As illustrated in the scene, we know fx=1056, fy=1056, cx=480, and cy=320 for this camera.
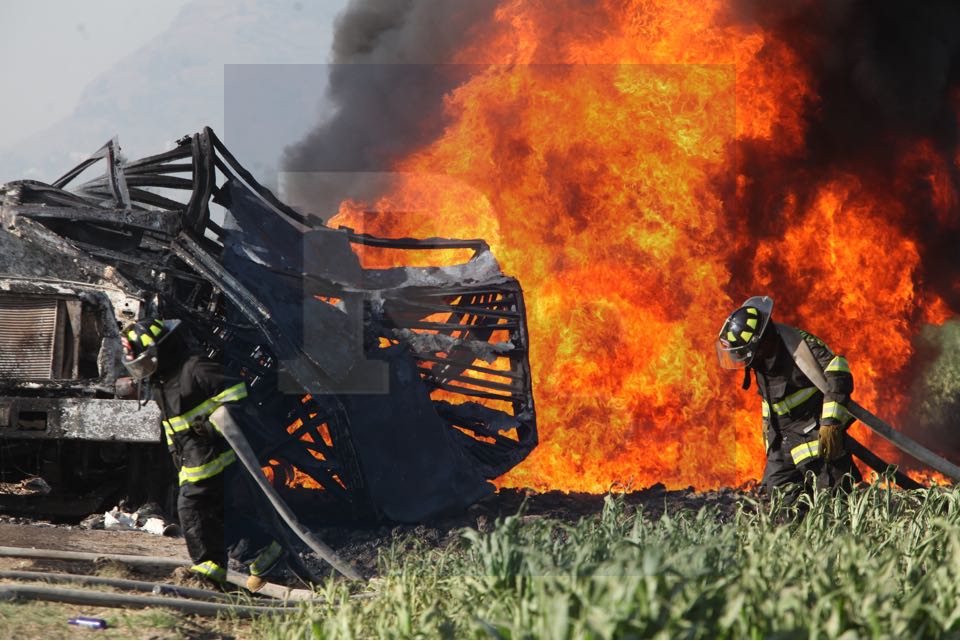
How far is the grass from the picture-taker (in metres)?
4.02

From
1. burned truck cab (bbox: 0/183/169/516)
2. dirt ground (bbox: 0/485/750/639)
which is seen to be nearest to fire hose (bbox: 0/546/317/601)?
dirt ground (bbox: 0/485/750/639)

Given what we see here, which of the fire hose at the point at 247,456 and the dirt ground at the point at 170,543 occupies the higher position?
the fire hose at the point at 247,456

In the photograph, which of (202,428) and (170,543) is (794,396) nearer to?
(202,428)

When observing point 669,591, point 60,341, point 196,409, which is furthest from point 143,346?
point 669,591

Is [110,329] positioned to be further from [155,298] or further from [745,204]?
[745,204]

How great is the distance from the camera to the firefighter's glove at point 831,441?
692 cm

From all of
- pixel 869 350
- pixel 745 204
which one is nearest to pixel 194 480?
pixel 745 204

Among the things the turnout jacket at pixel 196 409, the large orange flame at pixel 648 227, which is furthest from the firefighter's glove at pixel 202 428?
the large orange flame at pixel 648 227

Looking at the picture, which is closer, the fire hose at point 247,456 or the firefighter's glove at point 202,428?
the fire hose at point 247,456

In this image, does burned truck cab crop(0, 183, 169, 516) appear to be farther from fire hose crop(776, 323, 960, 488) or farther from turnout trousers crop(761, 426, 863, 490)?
fire hose crop(776, 323, 960, 488)

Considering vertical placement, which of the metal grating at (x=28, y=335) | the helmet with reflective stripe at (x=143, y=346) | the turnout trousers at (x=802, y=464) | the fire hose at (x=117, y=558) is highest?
the metal grating at (x=28, y=335)

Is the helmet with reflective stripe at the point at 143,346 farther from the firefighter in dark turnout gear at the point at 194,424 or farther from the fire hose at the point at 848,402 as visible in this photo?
the fire hose at the point at 848,402

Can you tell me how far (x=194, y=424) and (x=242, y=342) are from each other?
77.8 inches

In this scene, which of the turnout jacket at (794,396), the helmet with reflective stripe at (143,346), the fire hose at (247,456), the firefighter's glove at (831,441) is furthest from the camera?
the turnout jacket at (794,396)
